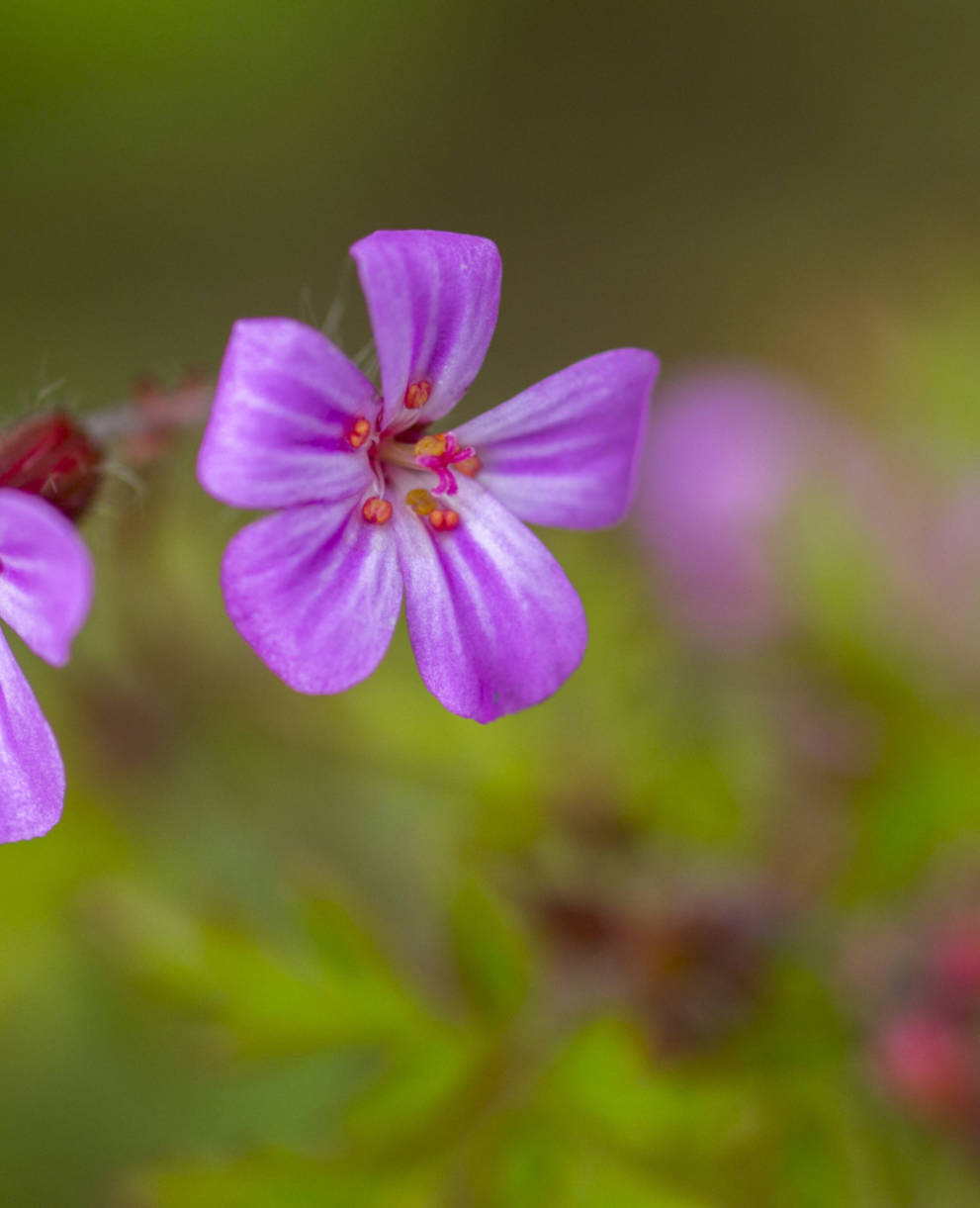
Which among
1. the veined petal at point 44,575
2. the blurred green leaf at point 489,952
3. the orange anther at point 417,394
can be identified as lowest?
the blurred green leaf at point 489,952

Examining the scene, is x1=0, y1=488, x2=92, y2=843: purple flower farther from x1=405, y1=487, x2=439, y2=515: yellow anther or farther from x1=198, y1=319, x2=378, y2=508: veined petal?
x1=405, y1=487, x2=439, y2=515: yellow anther

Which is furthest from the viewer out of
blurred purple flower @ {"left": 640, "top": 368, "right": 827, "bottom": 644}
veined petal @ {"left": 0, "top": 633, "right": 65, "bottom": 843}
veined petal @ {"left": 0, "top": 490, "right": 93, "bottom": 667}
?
blurred purple flower @ {"left": 640, "top": 368, "right": 827, "bottom": 644}

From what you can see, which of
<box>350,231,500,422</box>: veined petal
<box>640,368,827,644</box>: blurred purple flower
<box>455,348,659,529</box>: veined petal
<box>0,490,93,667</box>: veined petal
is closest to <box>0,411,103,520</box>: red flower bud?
<box>0,490,93,667</box>: veined petal

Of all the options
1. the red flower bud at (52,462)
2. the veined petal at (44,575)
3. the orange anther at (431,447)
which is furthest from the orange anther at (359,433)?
the veined petal at (44,575)

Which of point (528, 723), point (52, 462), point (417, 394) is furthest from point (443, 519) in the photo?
point (528, 723)

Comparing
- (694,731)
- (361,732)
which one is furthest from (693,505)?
(361,732)

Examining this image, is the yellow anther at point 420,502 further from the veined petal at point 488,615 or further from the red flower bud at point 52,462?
the red flower bud at point 52,462
